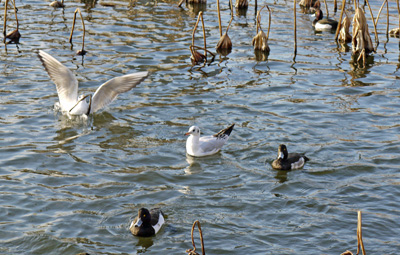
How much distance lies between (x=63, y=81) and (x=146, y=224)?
7.07 m

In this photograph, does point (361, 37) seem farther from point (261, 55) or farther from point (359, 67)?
point (261, 55)

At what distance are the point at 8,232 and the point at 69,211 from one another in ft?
3.97

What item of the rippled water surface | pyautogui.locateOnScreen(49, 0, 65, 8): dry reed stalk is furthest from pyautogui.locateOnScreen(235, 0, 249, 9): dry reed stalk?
pyautogui.locateOnScreen(49, 0, 65, 8): dry reed stalk

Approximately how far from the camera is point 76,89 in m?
16.6

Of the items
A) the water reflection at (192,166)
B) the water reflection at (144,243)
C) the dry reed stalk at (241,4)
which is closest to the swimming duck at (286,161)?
the water reflection at (192,166)

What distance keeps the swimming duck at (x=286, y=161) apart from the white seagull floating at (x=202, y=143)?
59.8 inches

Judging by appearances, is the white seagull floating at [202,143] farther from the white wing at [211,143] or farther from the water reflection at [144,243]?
the water reflection at [144,243]

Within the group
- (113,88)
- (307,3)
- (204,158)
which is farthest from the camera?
(307,3)

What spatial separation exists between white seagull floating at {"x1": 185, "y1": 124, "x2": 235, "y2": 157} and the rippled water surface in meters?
0.20

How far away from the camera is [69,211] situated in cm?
1171

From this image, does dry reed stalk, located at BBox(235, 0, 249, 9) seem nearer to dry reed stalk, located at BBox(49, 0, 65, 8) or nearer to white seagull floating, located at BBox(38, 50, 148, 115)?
dry reed stalk, located at BBox(49, 0, 65, 8)

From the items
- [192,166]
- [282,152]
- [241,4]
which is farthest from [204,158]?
[241,4]

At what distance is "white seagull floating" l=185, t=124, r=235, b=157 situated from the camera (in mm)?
14250

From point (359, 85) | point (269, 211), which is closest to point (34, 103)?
point (269, 211)
